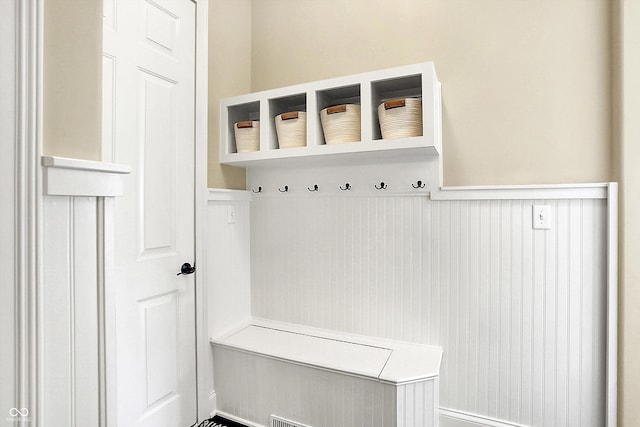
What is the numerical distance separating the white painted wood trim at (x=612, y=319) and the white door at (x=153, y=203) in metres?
1.98

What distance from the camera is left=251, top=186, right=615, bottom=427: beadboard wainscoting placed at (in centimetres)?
158

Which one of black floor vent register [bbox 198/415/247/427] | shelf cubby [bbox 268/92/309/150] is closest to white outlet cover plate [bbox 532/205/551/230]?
shelf cubby [bbox 268/92/309/150]

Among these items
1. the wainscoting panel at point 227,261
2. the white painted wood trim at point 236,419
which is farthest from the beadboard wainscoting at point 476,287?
the white painted wood trim at point 236,419

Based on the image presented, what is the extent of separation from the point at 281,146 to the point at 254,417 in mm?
1470

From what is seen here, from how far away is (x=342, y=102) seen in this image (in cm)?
200

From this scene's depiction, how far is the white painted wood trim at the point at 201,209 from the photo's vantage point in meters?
1.88

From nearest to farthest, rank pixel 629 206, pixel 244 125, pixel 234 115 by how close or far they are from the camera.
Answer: pixel 629 206 < pixel 244 125 < pixel 234 115

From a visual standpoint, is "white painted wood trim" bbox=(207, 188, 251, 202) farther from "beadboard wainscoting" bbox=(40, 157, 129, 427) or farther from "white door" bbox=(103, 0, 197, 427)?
"beadboard wainscoting" bbox=(40, 157, 129, 427)

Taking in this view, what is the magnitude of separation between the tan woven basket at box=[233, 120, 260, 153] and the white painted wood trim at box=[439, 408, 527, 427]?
1.77 metres

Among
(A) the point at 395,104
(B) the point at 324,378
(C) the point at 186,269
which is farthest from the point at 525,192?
(C) the point at 186,269

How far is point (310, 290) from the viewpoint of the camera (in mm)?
2127

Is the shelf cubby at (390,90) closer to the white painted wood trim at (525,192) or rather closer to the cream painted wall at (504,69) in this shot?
the cream painted wall at (504,69)

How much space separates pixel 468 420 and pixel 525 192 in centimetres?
118

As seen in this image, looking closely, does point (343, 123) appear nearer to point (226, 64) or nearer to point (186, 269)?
point (226, 64)
